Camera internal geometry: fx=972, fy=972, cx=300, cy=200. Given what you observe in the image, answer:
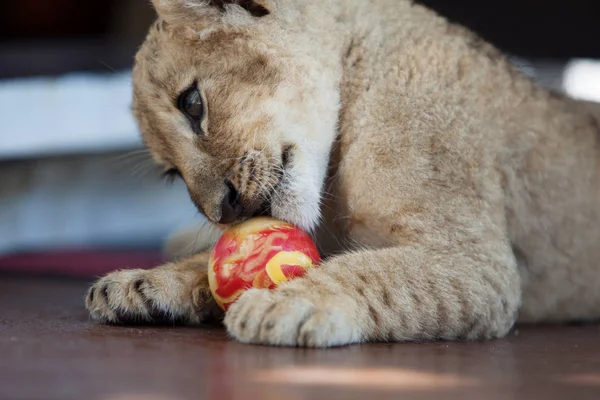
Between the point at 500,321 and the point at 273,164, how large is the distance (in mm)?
676

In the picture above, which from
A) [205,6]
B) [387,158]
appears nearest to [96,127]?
[205,6]

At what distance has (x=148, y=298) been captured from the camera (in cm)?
239

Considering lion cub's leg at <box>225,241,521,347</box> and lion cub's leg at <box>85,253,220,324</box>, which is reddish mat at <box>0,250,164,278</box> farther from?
lion cub's leg at <box>225,241,521,347</box>

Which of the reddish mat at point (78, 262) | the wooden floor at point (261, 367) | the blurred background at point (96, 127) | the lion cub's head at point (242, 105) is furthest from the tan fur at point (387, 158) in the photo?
the blurred background at point (96, 127)

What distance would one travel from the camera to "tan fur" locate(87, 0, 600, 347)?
231cm

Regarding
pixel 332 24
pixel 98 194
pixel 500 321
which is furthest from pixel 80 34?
pixel 500 321

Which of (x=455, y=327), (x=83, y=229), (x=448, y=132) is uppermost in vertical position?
(x=448, y=132)

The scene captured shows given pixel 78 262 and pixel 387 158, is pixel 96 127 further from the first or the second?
pixel 387 158

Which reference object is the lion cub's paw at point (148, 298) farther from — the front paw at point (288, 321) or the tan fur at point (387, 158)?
the front paw at point (288, 321)

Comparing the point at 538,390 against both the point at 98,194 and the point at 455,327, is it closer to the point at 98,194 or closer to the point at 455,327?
the point at 455,327

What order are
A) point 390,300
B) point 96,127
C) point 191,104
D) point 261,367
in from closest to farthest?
point 261,367
point 390,300
point 191,104
point 96,127

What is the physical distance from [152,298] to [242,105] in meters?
0.53

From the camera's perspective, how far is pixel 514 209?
8.48 ft

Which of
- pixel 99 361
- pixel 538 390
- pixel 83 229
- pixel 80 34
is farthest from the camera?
pixel 80 34
